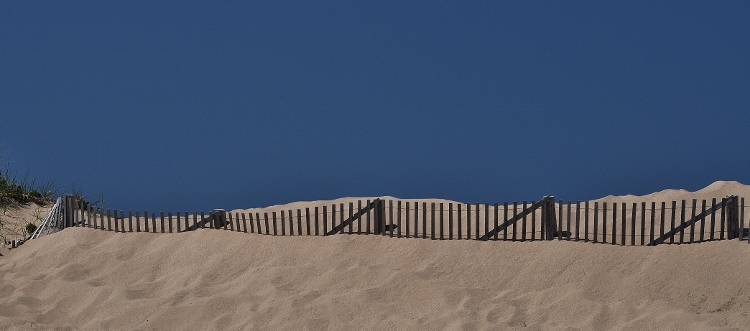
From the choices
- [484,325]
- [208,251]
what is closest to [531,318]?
[484,325]

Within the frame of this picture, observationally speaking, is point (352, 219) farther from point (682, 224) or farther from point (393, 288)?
point (682, 224)

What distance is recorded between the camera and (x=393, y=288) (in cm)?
1145

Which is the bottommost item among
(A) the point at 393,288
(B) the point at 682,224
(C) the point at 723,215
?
(A) the point at 393,288

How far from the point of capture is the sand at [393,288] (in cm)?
1048

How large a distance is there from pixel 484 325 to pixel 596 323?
57.9 inches

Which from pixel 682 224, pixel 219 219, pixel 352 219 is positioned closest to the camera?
pixel 682 224

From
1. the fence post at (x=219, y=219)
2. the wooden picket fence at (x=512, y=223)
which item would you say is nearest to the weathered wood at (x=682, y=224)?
the wooden picket fence at (x=512, y=223)

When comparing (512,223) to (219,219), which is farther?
(219,219)

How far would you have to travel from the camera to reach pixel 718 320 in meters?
10.1

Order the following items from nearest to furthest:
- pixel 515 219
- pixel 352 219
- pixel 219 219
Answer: pixel 515 219 < pixel 352 219 < pixel 219 219

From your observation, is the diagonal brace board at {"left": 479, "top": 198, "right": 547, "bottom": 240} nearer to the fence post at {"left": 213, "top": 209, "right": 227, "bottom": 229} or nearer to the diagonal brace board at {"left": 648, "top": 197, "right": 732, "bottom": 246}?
the diagonal brace board at {"left": 648, "top": 197, "right": 732, "bottom": 246}

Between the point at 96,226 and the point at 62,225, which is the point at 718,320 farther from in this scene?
the point at 62,225

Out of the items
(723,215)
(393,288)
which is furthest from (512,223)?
(723,215)

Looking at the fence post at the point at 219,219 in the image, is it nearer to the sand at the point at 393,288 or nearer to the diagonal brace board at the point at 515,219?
the sand at the point at 393,288
